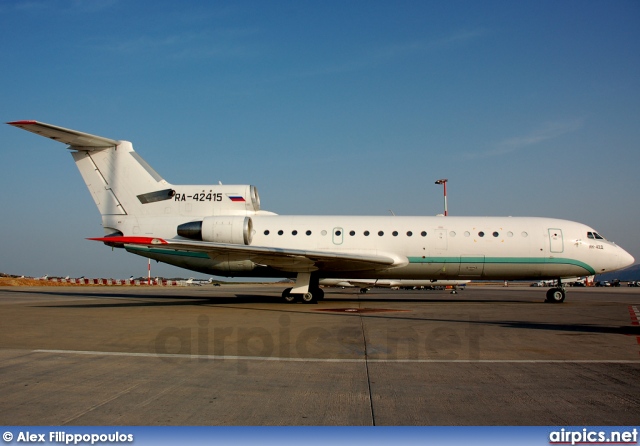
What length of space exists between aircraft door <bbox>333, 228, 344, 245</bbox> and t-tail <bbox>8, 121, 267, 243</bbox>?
365cm

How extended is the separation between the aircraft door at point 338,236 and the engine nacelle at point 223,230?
3.40m

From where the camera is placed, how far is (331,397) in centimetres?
575

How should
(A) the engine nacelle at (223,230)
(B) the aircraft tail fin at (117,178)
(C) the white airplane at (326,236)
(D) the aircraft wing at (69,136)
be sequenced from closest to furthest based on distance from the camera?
(D) the aircraft wing at (69,136) → (A) the engine nacelle at (223,230) → (B) the aircraft tail fin at (117,178) → (C) the white airplane at (326,236)

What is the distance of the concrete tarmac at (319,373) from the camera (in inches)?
199

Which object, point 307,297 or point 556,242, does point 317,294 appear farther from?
point 556,242

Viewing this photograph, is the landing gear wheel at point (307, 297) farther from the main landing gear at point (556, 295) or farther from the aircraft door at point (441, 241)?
the main landing gear at point (556, 295)

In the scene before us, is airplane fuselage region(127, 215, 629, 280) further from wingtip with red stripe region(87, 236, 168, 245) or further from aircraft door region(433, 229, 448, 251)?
wingtip with red stripe region(87, 236, 168, 245)

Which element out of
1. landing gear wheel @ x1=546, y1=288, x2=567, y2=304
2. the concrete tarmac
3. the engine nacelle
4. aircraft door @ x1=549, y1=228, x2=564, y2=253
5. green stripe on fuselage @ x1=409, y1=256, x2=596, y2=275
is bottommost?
the concrete tarmac

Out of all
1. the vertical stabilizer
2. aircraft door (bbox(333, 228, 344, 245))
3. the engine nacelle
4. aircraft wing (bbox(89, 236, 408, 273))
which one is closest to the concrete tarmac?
aircraft wing (bbox(89, 236, 408, 273))

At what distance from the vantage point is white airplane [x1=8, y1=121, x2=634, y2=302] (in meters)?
20.6

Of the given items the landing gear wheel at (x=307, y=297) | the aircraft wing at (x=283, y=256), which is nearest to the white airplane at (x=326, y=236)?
the landing gear wheel at (x=307, y=297)

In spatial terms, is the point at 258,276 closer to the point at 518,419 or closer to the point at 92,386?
the point at 92,386

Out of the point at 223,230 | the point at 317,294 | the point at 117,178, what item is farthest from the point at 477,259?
the point at 117,178

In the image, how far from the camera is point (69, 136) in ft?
61.9
